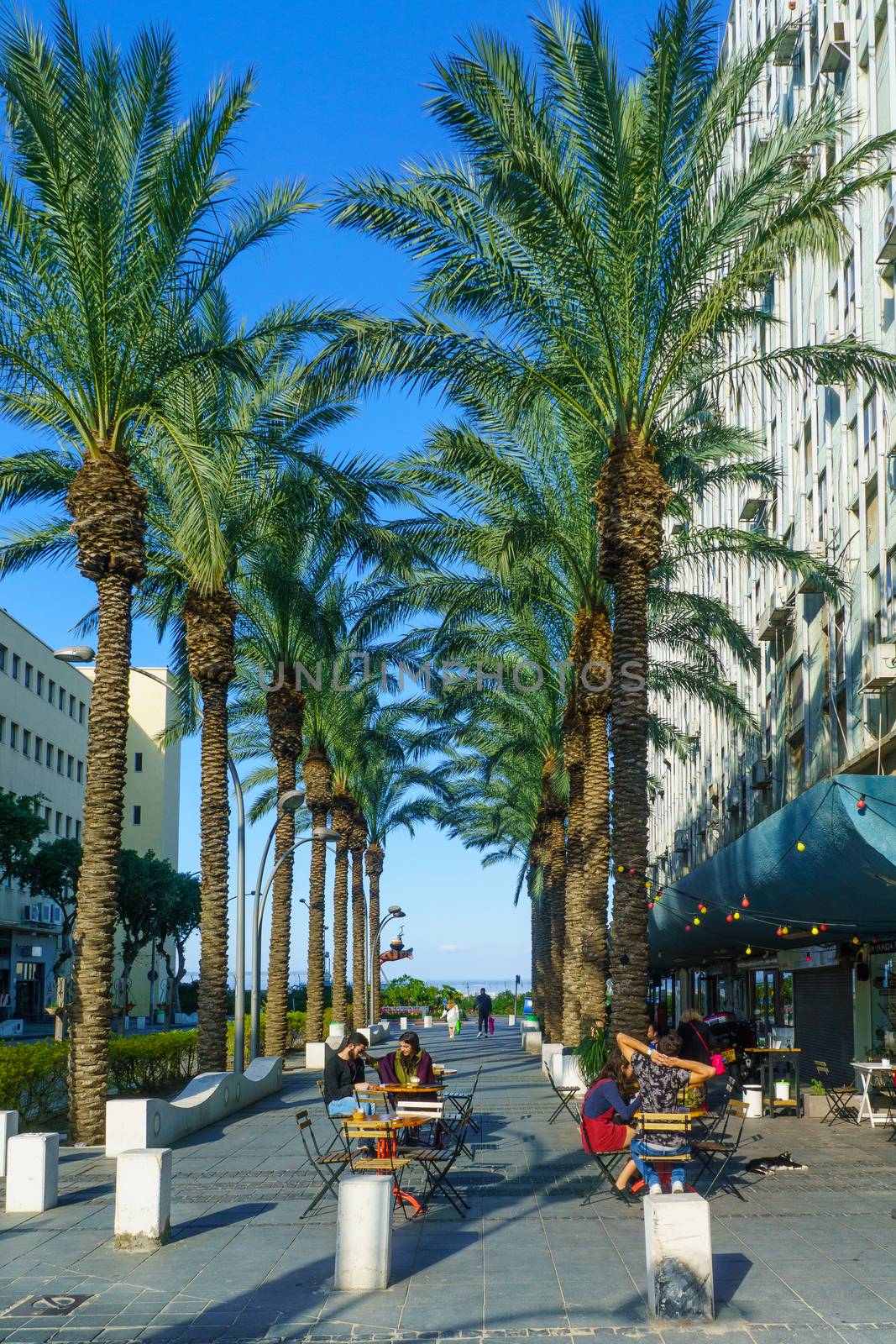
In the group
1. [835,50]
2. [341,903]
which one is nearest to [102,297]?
[835,50]

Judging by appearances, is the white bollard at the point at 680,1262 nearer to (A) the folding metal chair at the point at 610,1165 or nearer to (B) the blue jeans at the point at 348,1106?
(A) the folding metal chair at the point at 610,1165

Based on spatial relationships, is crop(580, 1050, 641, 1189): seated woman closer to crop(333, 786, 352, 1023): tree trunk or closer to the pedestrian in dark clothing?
crop(333, 786, 352, 1023): tree trunk

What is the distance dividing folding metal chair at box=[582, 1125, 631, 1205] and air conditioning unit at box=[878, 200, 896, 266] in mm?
14281

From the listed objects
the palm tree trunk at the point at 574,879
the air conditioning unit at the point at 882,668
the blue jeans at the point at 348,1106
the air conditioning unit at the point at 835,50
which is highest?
the air conditioning unit at the point at 835,50

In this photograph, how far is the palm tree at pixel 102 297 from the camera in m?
16.0

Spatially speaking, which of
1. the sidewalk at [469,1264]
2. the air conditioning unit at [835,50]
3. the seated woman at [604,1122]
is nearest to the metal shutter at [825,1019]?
the sidewalk at [469,1264]

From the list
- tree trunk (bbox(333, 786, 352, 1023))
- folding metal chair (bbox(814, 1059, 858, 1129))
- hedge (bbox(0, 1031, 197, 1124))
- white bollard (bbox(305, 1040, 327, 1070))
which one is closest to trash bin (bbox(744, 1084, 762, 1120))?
folding metal chair (bbox(814, 1059, 858, 1129))

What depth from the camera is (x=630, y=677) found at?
1656 centimetres

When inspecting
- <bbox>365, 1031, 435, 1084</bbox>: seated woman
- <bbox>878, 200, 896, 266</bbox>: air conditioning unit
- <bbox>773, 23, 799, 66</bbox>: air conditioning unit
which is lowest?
<bbox>365, 1031, 435, 1084</bbox>: seated woman

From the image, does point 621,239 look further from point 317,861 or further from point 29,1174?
point 317,861

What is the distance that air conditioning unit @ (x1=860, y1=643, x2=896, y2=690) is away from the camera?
19922mm

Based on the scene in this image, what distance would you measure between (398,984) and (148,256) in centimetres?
5749

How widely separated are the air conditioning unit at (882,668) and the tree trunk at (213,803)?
1003cm

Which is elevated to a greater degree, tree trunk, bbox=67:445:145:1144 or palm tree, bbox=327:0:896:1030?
palm tree, bbox=327:0:896:1030
